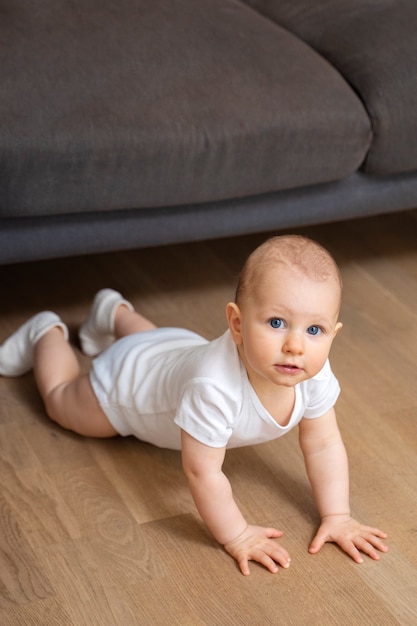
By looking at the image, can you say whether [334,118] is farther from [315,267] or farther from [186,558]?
[186,558]

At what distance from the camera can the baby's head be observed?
4.50ft

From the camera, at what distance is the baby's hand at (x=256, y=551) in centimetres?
144

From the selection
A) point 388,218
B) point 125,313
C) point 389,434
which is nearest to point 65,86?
point 125,313

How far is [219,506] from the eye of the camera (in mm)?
1459

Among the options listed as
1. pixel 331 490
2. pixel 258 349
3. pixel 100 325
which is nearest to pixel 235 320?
pixel 258 349

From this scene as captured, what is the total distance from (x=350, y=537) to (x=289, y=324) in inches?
14.1

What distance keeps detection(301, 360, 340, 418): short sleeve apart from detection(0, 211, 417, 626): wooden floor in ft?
0.52

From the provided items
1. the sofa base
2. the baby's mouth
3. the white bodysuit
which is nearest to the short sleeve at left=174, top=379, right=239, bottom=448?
the white bodysuit

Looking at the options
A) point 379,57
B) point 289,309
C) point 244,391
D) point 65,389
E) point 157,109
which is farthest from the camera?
point 379,57

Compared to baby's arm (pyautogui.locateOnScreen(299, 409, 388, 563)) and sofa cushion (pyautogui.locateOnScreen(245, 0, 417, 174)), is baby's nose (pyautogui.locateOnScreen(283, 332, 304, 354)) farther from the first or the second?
sofa cushion (pyautogui.locateOnScreen(245, 0, 417, 174))

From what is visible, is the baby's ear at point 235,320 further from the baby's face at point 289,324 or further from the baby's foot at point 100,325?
the baby's foot at point 100,325

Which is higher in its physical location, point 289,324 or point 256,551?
point 289,324

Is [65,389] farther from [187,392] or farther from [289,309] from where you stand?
[289,309]

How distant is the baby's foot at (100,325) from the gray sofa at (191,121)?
0.32 feet
